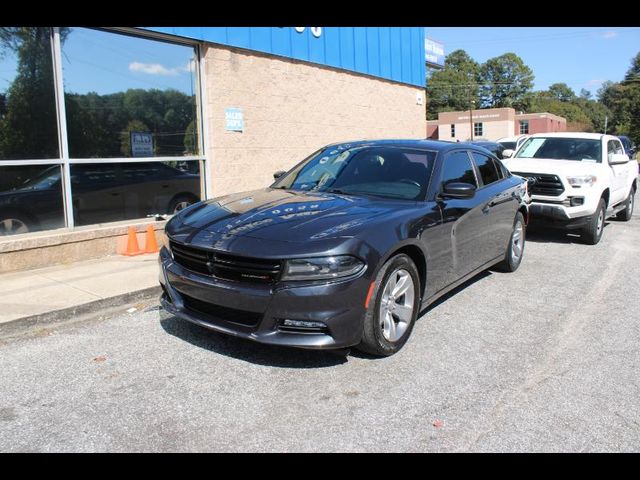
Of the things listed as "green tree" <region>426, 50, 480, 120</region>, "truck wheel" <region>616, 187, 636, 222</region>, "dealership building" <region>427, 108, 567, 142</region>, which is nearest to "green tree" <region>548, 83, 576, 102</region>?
"green tree" <region>426, 50, 480, 120</region>

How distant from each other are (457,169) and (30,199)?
17.3 feet

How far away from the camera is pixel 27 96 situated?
6.96 metres

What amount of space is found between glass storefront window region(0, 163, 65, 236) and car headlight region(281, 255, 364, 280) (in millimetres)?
4849

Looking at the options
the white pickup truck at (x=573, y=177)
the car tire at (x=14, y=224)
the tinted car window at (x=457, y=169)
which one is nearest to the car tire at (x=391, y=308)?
the tinted car window at (x=457, y=169)

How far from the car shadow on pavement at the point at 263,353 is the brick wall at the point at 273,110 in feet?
17.1

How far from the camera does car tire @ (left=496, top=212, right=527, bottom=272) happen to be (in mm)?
6747

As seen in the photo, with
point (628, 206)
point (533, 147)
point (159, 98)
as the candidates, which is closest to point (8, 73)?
point (159, 98)

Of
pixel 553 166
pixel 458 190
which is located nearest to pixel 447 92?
pixel 553 166

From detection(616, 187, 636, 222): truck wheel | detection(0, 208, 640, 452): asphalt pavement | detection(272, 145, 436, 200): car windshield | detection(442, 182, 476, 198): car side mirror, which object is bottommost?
detection(0, 208, 640, 452): asphalt pavement

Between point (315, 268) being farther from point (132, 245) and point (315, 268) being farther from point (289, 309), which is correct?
point (132, 245)

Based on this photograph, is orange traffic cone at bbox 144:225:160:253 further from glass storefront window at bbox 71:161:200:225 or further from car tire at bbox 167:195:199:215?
car tire at bbox 167:195:199:215
